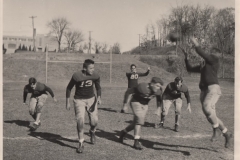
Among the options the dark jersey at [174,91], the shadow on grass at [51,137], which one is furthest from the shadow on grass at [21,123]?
the dark jersey at [174,91]

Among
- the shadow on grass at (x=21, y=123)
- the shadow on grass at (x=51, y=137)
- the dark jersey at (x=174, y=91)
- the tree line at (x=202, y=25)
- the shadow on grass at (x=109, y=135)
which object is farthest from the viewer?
the tree line at (x=202, y=25)

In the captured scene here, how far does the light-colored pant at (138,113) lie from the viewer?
509 cm

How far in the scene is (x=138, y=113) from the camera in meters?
5.11

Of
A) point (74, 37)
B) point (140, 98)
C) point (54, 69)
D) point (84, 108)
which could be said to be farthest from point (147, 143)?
point (54, 69)

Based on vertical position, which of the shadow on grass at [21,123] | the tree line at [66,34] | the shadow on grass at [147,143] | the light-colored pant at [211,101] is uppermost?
the tree line at [66,34]

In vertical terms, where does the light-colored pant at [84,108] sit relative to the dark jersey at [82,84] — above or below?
below

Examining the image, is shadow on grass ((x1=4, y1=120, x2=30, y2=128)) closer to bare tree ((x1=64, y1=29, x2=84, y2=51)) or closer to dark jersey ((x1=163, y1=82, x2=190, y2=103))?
dark jersey ((x1=163, y1=82, x2=190, y2=103))

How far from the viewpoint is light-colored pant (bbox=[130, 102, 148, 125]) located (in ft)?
16.7

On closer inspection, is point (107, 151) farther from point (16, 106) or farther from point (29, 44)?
point (29, 44)

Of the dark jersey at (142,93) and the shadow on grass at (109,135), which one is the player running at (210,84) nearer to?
the dark jersey at (142,93)

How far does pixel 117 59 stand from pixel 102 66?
3.74 m

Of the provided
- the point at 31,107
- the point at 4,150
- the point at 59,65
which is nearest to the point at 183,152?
the point at 4,150

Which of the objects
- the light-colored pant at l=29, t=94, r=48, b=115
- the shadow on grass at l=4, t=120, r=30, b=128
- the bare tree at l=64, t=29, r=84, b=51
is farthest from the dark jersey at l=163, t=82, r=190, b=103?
the bare tree at l=64, t=29, r=84, b=51

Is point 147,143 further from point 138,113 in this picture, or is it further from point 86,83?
point 86,83
